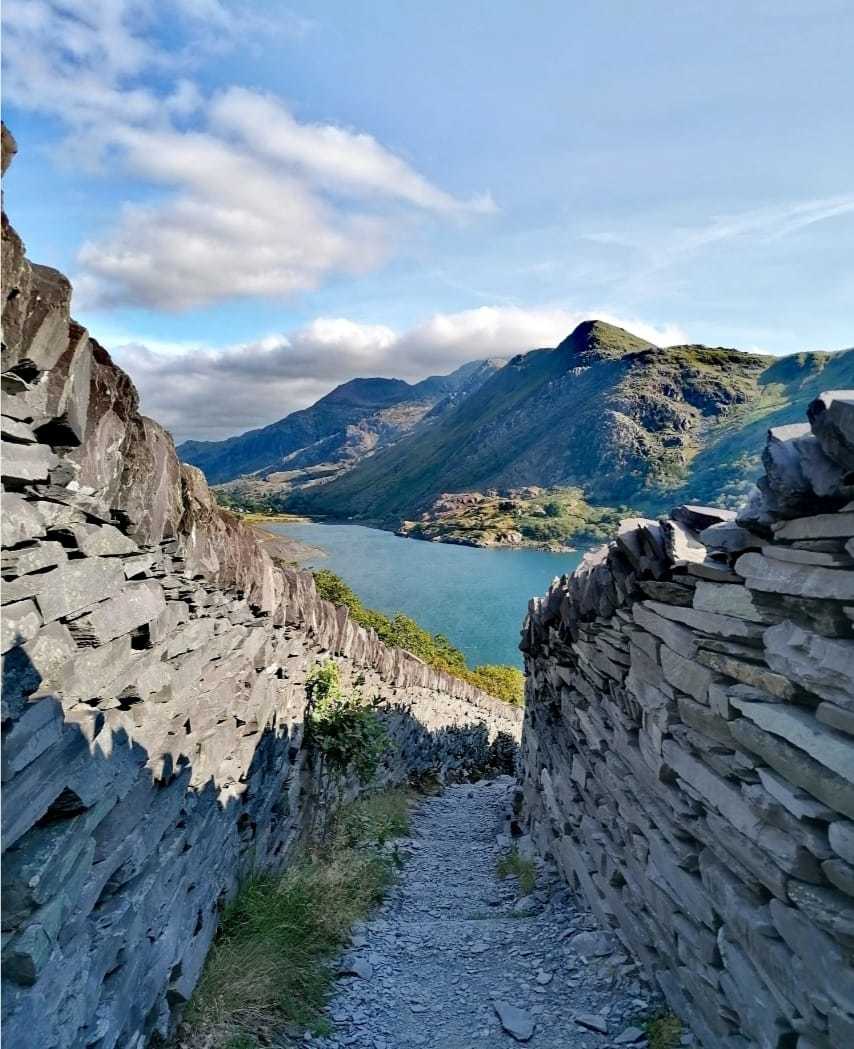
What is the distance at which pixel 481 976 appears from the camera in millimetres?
4430

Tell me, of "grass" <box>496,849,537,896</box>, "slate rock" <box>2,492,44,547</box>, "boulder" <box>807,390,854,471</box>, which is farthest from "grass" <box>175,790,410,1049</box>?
"boulder" <box>807,390,854,471</box>

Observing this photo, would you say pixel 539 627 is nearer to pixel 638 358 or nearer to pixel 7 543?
pixel 7 543

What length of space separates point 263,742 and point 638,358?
485 feet

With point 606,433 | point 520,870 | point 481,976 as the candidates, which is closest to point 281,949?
point 481,976

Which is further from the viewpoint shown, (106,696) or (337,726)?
(337,726)

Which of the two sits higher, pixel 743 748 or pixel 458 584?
pixel 743 748

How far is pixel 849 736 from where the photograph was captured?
206cm

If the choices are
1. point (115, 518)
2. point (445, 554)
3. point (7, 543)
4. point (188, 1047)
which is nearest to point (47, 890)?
point (7, 543)

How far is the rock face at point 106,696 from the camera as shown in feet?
6.04

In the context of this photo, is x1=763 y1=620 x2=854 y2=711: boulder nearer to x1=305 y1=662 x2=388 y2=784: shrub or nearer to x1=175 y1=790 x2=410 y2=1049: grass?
x1=175 y1=790 x2=410 y2=1049: grass

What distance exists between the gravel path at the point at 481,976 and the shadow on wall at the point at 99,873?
3.50ft

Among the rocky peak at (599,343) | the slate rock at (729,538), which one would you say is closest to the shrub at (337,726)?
the slate rock at (729,538)

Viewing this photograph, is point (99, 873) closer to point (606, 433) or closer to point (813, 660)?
point (813, 660)

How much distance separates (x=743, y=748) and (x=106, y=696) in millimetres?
Result: 2484
